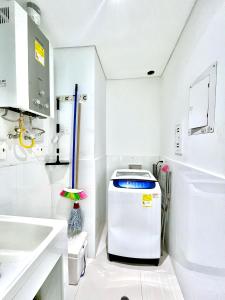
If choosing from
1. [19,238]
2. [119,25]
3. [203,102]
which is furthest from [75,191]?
[119,25]

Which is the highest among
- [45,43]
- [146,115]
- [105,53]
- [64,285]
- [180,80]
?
[105,53]

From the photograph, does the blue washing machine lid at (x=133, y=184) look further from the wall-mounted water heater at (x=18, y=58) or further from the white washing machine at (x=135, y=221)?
the wall-mounted water heater at (x=18, y=58)

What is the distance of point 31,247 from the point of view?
0.94 m

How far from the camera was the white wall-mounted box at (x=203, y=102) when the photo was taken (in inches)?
37.4

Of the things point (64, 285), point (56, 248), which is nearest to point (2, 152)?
point (56, 248)

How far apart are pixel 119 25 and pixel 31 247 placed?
1.90 metres

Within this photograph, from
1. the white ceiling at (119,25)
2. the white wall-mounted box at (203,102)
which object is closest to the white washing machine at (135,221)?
the white wall-mounted box at (203,102)

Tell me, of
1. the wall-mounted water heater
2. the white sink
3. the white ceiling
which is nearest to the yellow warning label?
the wall-mounted water heater

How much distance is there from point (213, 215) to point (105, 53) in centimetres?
196

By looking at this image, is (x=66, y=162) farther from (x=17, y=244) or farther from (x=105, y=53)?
(x=105, y=53)

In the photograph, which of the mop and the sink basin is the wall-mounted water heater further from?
the sink basin

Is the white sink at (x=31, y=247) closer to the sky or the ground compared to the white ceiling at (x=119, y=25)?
closer to the ground

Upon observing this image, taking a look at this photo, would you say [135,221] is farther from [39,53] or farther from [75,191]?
[39,53]

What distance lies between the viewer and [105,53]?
6.26 feet
